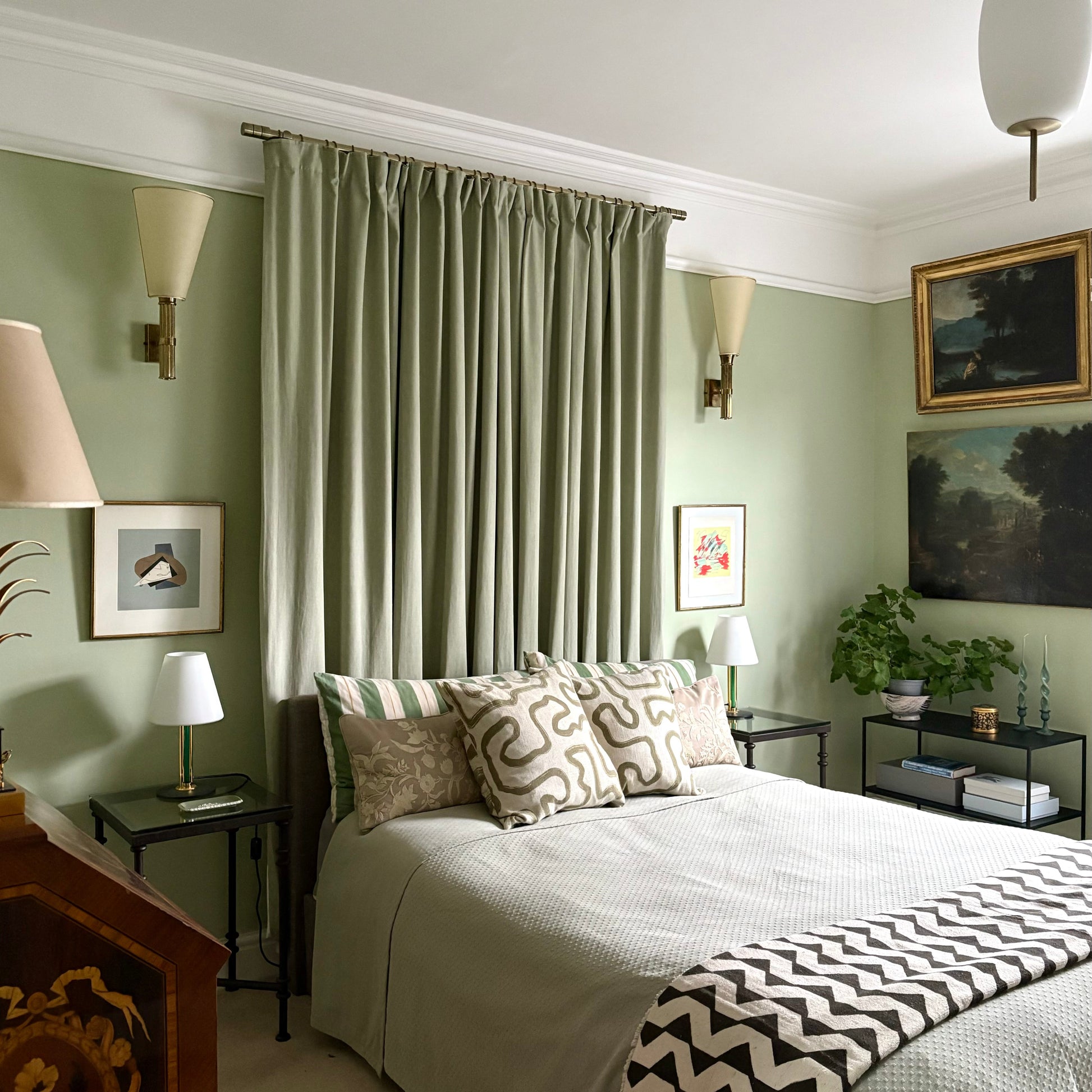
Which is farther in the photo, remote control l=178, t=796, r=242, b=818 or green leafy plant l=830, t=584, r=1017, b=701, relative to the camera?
green leafy plant l=830, t=584, r=1017, b=701

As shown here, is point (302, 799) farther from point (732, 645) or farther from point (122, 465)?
point (732, 645)

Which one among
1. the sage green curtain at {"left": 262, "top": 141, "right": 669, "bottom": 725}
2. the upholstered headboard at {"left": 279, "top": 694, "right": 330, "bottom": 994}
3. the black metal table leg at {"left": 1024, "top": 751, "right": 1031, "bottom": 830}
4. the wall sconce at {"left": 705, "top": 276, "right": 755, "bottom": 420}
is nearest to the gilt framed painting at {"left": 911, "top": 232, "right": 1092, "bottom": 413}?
the wall sconce at {"left": 705, "top": 276, "right": 755, "bottom": 420}

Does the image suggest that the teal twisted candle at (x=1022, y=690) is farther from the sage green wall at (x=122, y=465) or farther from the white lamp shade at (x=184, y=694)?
the white lamp shade at (x=184, y=694)

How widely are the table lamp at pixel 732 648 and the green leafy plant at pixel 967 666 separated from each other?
0.82 metres

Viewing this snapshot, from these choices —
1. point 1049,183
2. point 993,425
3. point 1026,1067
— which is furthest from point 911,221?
point 1026,1067

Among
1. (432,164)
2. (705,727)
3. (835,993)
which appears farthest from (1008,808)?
(432,164)

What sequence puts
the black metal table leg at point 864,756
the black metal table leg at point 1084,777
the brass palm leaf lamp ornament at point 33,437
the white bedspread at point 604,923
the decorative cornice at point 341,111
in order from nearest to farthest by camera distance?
the white bedspread at point 604,923
the brass palm leaf lamp ornament at point 33,437
the decorative cornice at point 341,111
the black metal table leg at point 1084,777
the black metal table leg at point 864,756

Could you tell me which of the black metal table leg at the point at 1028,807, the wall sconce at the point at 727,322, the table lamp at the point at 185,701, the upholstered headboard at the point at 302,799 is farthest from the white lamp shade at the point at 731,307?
the table lamp at the point at 185,701

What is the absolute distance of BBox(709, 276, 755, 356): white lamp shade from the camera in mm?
4117

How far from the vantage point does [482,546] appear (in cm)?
353

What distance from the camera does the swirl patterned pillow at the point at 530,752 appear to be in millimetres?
2873

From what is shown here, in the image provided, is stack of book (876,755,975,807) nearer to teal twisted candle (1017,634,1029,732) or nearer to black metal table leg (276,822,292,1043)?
teal twisted candle (1017,634,1029,732)

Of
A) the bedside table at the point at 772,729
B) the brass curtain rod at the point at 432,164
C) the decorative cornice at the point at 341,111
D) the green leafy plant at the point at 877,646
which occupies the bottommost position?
the bedside table at the point at 772,729

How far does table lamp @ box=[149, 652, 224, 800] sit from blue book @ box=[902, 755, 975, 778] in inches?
111
